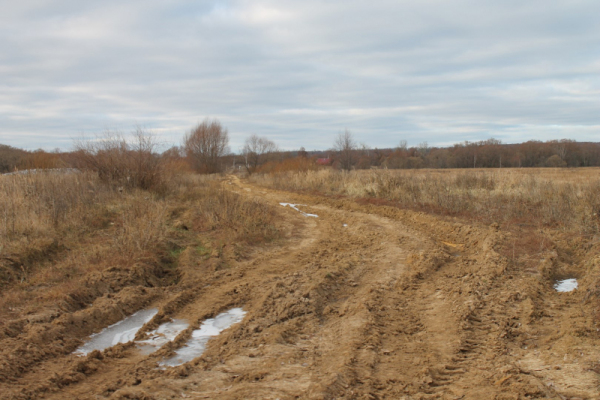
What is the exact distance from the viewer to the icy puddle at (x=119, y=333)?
4.20 meters

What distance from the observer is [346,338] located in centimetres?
411

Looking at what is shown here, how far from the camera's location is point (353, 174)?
22.3m

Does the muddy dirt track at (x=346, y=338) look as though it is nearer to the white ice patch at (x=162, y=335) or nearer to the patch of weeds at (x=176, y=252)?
the white ice patch at (x=162, y=335)

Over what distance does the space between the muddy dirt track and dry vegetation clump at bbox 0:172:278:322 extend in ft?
2.12

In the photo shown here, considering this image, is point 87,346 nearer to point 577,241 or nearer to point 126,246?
point 126,246

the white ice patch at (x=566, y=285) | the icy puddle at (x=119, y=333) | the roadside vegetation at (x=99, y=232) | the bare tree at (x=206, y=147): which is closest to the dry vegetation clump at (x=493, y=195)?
the white ice patch at (x=566, y=285)

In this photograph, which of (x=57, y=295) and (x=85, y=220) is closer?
(x=57, y=295)

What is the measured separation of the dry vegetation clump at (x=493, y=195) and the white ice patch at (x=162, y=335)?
29.0 feet

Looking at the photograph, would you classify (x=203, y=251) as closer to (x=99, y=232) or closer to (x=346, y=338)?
(x=99, y=232)

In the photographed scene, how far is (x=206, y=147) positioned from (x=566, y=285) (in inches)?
1724

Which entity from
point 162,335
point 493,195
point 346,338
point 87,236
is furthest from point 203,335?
point 493,195

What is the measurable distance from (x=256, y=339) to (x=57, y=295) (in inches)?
119

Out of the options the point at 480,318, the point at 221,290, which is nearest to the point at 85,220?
the point at 221,290

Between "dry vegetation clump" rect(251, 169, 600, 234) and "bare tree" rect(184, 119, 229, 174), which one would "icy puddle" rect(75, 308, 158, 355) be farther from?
"bare tree" rect(184, 119, 229, 174)
